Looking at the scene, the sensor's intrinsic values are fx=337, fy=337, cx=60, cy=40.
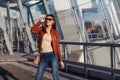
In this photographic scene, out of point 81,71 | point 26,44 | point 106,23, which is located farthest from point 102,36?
point 81,71

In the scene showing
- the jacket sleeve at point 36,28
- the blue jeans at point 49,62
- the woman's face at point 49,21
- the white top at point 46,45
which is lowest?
the blue jeans at point 49,62

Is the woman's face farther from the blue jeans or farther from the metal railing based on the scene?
the metal railing

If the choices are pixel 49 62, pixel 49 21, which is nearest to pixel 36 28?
pixel 49 21

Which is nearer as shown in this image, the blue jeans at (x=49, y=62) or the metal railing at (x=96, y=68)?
the blue jeans at (x=49, y=62)

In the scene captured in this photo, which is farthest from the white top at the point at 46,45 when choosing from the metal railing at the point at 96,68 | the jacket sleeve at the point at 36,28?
the metal railing at the point at 96,68

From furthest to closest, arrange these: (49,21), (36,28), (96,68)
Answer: (96,68)
(36,28)
(49,21)

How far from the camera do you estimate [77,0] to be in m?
18.0

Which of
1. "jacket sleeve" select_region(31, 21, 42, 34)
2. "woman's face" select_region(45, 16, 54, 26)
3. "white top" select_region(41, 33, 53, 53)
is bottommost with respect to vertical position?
"white top" select_region(41, 33, 53, 53)

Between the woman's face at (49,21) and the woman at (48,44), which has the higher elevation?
the woman's face at (49,21)

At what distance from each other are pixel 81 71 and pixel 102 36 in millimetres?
7932

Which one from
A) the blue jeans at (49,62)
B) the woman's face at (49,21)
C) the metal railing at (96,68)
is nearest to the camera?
the woman's face at (49,21)

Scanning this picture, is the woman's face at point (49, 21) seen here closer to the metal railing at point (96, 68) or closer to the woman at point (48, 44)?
the woman at point (48, 44)

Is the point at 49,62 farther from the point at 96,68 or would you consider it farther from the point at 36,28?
the point at 96,68

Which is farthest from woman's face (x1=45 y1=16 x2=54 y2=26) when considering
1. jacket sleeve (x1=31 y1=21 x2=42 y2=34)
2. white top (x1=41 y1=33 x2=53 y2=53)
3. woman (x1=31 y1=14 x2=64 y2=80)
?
white top (x1=41 y1=33 x2=53 y2=53)
